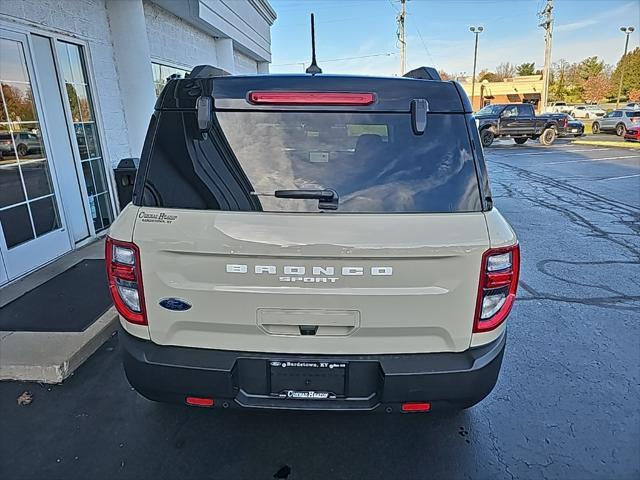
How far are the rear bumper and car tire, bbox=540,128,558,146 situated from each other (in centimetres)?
→ 2401

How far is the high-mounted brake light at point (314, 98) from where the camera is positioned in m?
1.95

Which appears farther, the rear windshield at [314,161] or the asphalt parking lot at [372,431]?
the asphalt parking lot at [372,431]

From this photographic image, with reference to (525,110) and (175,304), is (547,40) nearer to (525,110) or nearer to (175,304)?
(525,110)

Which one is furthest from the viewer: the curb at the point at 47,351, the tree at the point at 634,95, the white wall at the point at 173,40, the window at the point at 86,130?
the tree at the point at 634,95

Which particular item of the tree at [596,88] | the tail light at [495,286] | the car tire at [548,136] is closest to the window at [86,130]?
the tail light at [495,286]

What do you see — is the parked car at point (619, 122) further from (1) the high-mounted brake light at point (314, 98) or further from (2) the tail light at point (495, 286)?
(1) the high-mounted brake light at point (314, 98)

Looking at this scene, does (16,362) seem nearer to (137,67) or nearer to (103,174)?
(103,174)

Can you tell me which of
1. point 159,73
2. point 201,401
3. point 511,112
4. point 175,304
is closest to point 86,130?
point 159,73

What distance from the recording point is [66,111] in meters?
5.33

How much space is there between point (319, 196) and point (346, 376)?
2.73ft

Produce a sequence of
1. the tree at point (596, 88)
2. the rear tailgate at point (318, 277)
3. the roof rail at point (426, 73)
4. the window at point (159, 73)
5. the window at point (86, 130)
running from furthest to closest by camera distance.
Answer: the tree at point (596, 88) → the window at point (159, 73) → the window at point (86, 130) → the roof rail at point (426, 73) → the rear tailgate at point (318, 277)

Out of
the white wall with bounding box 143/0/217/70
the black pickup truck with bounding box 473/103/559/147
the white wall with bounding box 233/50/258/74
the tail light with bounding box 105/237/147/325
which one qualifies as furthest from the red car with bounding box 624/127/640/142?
the tail light with bounding box 105/237/147/325

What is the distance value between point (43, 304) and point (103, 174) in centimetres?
280

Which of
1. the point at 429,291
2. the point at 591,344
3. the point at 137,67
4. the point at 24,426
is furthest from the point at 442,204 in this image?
the point at 137,67
